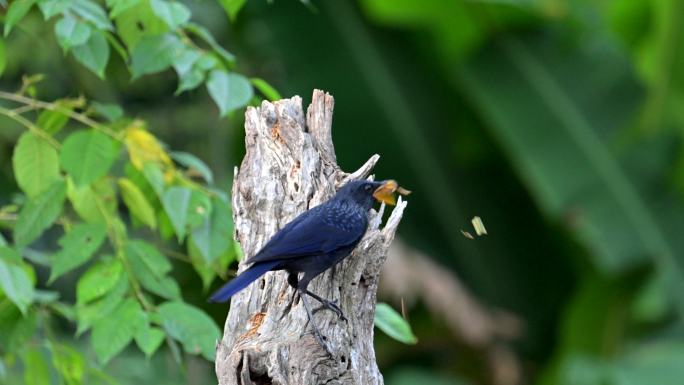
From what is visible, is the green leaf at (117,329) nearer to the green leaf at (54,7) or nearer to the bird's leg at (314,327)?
the bird's leg at (314,327)

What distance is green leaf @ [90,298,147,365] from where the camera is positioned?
311cm

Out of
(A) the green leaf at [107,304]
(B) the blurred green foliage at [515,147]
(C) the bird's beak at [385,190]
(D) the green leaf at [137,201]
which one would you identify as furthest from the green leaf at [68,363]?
(B) the blurred green foliage at [515,147]

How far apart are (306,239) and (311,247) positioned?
4cm

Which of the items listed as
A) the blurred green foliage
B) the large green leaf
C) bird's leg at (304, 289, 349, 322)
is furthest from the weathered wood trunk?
the large green leaf

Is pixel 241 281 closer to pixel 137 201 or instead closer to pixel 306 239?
pixel 306 239

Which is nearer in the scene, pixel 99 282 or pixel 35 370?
pixel 99 282

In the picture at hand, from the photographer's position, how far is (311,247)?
2.89 meters

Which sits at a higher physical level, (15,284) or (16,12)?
(16,12)

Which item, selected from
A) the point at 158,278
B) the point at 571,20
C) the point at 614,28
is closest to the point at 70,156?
the point at 158,278

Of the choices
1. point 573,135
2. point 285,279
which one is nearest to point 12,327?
point 285,279

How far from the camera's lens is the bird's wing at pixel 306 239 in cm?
286

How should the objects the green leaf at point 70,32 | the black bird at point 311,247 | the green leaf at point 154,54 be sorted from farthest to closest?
the green leaf at point 154,54, the green leaf at point 70,32, the black bird at point 311,247

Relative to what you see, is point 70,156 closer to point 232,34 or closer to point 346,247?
point 346,247

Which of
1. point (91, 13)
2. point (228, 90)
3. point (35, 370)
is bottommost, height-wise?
point (35, 370)
